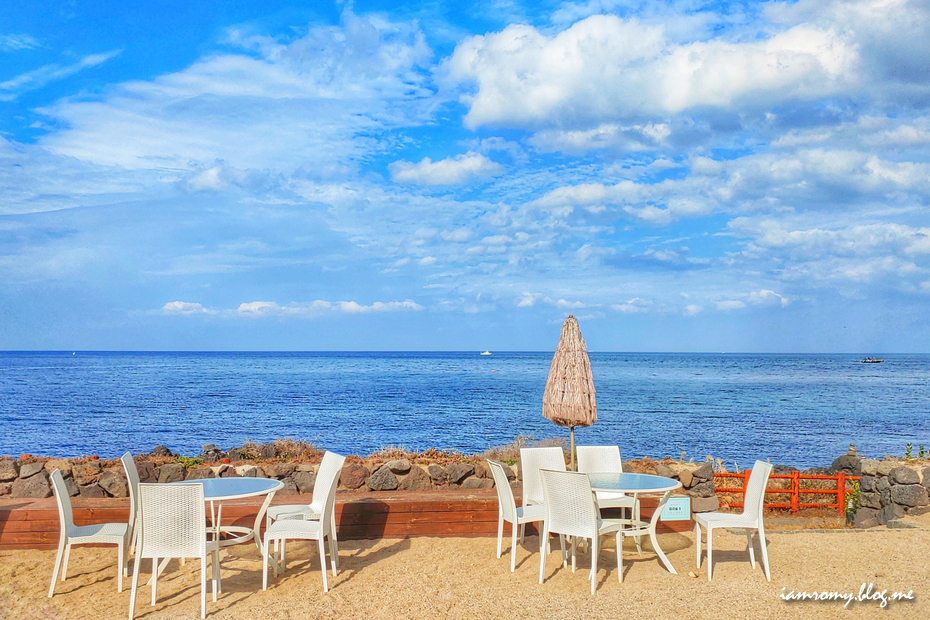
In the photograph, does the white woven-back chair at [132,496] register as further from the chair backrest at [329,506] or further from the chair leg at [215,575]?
the chair backrest at [329,506]

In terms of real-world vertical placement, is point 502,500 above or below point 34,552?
above

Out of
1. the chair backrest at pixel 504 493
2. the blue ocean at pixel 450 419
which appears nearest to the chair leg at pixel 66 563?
the chair backrest at pixel 504 493

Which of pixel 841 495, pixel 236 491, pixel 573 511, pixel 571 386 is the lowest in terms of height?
pixel 841 495

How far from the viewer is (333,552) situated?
5.39 metres

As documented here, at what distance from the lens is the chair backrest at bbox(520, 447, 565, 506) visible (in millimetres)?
6332

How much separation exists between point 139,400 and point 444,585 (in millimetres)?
33813

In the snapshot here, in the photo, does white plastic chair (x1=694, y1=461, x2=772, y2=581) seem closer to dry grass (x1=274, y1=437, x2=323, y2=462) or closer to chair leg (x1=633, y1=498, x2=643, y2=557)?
chair leg (x1=633, y1=498, x2=643, y2=557)

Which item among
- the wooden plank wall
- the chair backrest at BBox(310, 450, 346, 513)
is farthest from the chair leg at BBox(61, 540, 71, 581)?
the chair backrest at BBox(310, 450, 346, 513)

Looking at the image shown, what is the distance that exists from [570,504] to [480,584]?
3.11 ft

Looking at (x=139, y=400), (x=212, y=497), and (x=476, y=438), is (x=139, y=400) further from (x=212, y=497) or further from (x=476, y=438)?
(x=212, y=497)

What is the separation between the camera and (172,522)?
14.8 ft

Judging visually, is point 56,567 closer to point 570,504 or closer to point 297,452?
point 570,504

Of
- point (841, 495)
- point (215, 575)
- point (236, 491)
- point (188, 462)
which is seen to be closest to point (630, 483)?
point (236, 491)

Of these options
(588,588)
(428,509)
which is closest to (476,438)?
(428,509)
